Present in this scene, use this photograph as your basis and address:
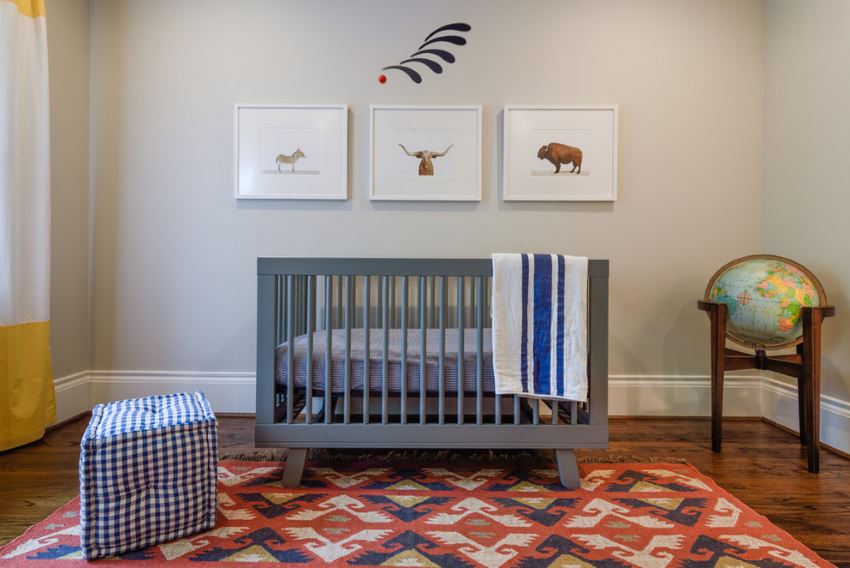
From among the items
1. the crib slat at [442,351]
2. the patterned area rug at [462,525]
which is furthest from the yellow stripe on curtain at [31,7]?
the crib slat at [442,351]

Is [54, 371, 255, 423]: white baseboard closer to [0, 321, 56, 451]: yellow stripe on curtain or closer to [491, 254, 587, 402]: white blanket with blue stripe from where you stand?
[0, 321, 56, 451]: yellow stripe on curtain

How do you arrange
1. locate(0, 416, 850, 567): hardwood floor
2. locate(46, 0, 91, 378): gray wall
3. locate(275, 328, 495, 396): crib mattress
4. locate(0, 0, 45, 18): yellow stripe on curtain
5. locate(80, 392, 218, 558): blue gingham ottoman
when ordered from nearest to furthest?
1. locate(80, 392, 218, 558): blue gingham ottoman
2. locate(0, 416, 850, 567): hardwood floor
3. locate(275, 328, 495, 396): crib mattress
4. locate(0, 0, 45, 18): yellow stripe on curtain
5. locate(46, 0, 91, 378): gray wall

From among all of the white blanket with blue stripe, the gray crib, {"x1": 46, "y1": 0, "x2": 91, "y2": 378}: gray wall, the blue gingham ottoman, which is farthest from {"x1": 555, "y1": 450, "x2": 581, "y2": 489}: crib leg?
{"x1": 46, "y1": 0, "x2": 91, "y2": 378}: gray wall

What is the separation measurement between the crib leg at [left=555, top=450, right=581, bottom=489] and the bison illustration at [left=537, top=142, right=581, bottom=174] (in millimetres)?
1416

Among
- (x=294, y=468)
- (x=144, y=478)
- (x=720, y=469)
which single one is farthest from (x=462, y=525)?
(x=720, y=469)

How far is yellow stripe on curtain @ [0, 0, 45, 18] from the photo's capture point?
201 cm

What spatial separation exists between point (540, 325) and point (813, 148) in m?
1.63

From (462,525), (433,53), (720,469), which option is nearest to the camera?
(462,525)

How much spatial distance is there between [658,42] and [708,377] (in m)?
1.70

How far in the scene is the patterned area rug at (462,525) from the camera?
1.26m

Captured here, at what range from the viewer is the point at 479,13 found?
254 centimetres

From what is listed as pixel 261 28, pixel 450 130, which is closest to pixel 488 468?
pixel 450 130

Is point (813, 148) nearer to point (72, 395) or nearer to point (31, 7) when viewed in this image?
point (31, 7)

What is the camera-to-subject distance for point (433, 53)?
254 centimetres
